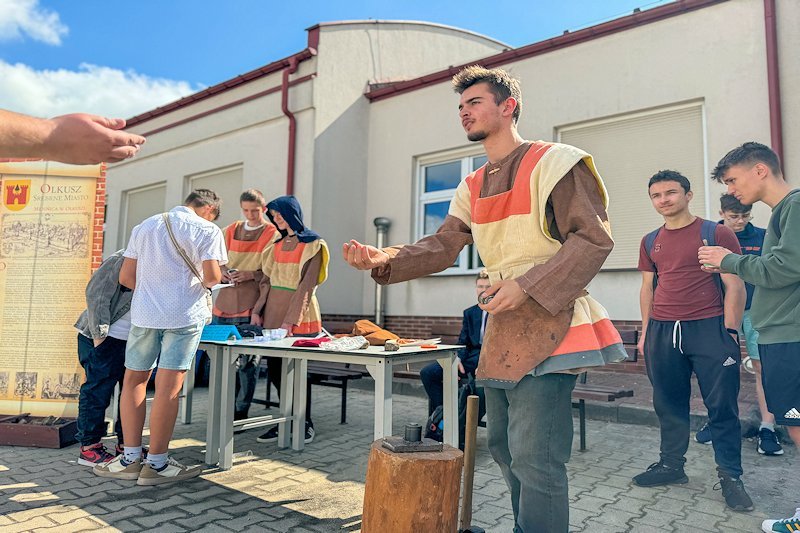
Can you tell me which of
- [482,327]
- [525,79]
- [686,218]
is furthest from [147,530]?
[525,79]

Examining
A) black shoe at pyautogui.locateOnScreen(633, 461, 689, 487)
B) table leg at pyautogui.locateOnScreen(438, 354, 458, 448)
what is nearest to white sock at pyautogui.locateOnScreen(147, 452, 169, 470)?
table leg at pyautogui.locateOnScreen(438, 354, 458, 448)

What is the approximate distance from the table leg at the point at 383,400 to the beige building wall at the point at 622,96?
15.9 feet

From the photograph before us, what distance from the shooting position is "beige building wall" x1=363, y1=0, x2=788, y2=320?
22.0ft

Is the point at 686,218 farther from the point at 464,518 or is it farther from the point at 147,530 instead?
the point at 147,530

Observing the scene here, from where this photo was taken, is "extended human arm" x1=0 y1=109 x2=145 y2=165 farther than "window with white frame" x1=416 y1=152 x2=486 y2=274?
No

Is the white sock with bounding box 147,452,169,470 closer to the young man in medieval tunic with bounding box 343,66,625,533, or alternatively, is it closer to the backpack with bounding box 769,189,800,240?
the young man in medieval tunic with bounding box 343,66,625,533

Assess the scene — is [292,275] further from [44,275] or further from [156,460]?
[44,275]

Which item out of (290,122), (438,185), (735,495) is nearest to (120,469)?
(735,495)

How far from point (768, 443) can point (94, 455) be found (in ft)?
17.5

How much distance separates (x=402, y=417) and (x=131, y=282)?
3.27 m

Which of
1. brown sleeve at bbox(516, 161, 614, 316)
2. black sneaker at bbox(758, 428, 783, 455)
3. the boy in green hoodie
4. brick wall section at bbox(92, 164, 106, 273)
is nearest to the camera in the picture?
brown sleeve at bbox(516, 161, 614, 316)

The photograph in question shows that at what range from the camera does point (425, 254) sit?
233 centimetres

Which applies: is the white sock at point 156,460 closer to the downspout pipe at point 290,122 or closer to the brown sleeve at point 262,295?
the brown sleeve at point 262,295

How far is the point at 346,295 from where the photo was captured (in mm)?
9789
